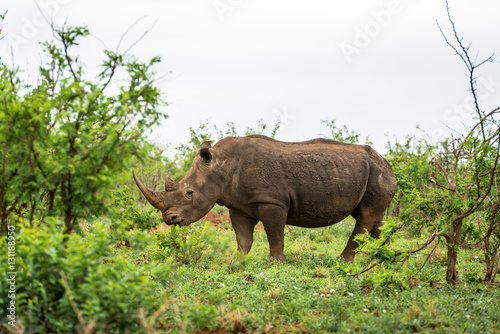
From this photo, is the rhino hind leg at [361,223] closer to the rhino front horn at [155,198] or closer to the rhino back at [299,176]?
the rhino back at [299,176]

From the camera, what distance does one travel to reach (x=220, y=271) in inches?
327

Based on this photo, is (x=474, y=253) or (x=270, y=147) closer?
(x=270, y=147)

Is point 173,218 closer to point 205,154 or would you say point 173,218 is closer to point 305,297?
point 205,154

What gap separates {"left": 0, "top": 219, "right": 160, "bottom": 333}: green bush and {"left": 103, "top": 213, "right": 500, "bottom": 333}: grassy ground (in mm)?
364

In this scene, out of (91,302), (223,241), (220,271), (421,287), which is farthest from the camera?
(220,271)

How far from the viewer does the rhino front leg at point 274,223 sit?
29.7ft

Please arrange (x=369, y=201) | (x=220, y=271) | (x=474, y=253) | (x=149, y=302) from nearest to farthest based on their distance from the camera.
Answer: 1. (x=149, y=302)
2. (x=220, y=271)
3. (x=369, y=201)
4. (x=474, y=253)

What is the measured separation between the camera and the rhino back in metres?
9.12

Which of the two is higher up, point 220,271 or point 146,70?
point 146,70

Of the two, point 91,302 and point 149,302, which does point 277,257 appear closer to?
point 149,302

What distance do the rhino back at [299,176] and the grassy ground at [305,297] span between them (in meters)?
0.93

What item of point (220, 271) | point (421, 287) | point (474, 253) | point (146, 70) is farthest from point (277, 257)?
point (146, 70)

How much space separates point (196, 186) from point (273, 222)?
55.9 inches

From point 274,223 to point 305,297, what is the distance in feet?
8.14
